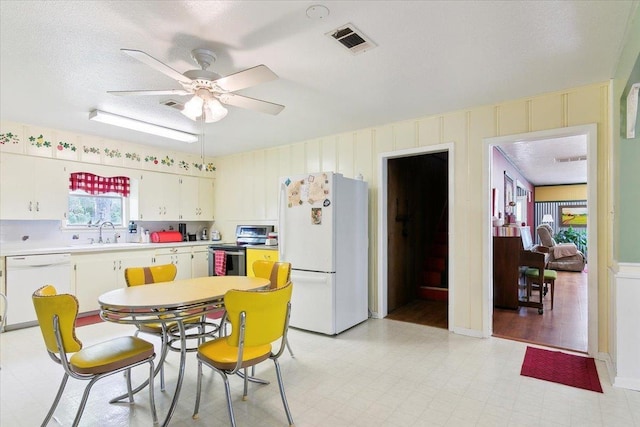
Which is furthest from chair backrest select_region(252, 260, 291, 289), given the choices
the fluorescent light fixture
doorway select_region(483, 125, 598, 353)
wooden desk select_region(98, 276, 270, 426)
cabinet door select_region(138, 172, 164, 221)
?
cabinet door select_region(138, 172, 164, 221)

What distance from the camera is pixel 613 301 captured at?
269cm

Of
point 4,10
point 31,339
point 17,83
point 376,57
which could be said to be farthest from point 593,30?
point 31,339

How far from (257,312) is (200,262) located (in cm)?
430

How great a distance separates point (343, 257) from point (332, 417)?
187 cm

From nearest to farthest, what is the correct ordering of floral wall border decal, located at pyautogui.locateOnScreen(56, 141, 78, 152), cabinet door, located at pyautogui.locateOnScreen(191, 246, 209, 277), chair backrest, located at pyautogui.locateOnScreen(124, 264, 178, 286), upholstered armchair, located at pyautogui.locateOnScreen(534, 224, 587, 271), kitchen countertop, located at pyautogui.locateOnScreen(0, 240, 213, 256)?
chair backrest, located at pyautogui.locateOnScreen(124, 264, 178, 286) < kitchen countertop, located at pyautogui.locateOnScreen(0, 240, 213, 256) < floral wall border decal, located at pyautogui.locateOnScreen(56, 141, 78, 152) < cabinet door, located at pyautogui.locateOnScreen(191, 246, 209, 277) < upholstered armchair, located at pyautogui.locateOnScreen(534, 224, 587, 271)

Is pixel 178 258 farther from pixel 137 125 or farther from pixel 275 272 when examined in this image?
pixel 275 272

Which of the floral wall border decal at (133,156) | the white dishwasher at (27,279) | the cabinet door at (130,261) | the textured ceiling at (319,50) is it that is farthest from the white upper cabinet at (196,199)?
the textured ceiling at (319,50)

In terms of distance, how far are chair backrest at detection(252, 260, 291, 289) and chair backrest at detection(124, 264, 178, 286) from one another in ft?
2.60

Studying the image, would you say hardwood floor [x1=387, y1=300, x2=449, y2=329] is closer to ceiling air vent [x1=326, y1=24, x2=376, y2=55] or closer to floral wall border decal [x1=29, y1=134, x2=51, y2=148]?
ceiling air vent [x1=326, y1=24, x2=376, y2=55]

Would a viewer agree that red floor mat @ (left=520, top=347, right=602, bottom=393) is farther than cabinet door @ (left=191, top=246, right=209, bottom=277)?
No

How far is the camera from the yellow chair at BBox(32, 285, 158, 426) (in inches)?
70.5

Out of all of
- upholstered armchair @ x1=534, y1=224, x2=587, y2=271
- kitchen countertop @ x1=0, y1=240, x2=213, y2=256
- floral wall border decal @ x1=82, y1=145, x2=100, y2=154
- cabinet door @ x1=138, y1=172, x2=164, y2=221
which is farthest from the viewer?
upholstered armchair @ x1=534, y1=224, x2=587, y2=271

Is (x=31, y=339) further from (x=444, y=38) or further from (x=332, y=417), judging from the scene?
(x=444, y=38)

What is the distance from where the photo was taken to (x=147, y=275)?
9.60 ft
